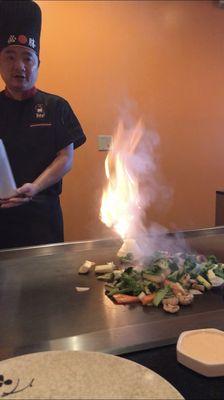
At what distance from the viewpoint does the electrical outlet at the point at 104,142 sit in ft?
8.01

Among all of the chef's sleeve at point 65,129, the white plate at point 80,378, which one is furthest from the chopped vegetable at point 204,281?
the chef's sleeve at point 65,129

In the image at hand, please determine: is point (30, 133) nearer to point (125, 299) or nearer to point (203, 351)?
point (125, 299)

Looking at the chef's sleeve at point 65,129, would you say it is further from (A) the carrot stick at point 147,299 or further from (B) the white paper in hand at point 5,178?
(A) the carrot stick at point 147,299

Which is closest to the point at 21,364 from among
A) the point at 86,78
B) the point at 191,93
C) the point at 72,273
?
the point at 72,273

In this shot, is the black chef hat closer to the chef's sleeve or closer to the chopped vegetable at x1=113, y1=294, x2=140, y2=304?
the chef's sleeve

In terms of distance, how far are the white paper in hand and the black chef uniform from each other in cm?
27

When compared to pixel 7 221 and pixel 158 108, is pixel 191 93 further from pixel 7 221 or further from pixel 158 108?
pixel 7 221

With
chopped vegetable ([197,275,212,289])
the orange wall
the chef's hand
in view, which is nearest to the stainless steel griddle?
chopped vegetable ([197,275,212,289])

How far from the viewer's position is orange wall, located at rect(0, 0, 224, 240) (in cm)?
230

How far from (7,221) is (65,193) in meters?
0.97

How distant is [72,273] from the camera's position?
1104 millimetres

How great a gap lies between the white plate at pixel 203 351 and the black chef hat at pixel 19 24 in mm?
1211

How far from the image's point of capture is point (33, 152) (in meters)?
1.52

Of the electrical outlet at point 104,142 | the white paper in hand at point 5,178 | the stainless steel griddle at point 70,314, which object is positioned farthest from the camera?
the electrical outlet at point 104,142
